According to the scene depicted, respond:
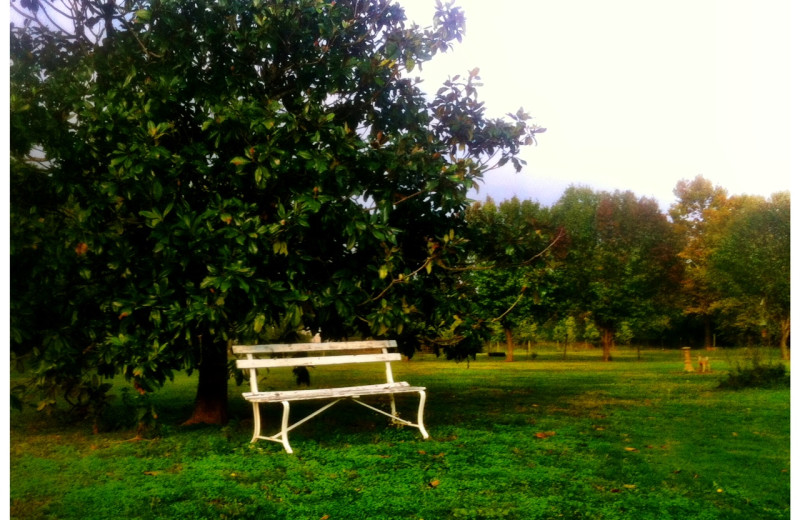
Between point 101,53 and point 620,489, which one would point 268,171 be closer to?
point 101,53

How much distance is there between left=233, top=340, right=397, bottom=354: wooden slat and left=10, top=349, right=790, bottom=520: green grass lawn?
72 centimetres

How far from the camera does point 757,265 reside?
11328 millimetres

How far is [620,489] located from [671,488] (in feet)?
0.99

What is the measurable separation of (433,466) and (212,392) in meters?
2.93

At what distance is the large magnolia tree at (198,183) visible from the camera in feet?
16.1

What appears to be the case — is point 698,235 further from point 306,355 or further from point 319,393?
point 319,393

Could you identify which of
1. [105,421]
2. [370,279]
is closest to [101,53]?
[370,279]

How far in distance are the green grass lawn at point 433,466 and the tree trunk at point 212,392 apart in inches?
9.5

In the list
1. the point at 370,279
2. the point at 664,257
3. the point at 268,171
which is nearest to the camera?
the point at 268,171

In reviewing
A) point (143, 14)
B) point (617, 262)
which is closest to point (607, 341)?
point (617, 262)

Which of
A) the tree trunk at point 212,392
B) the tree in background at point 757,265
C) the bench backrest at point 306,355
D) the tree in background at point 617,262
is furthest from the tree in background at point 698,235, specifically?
the tree trunk at point 212,392

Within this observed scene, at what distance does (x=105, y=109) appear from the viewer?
4949mm

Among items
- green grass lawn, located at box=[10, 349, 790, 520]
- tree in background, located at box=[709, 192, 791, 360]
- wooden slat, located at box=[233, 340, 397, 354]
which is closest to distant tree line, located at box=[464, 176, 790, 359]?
tree in background, located at box=[709, 192, 791, 360]

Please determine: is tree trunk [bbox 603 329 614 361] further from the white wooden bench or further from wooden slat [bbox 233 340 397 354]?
wooden slat [bbox 233 340 397 354]
